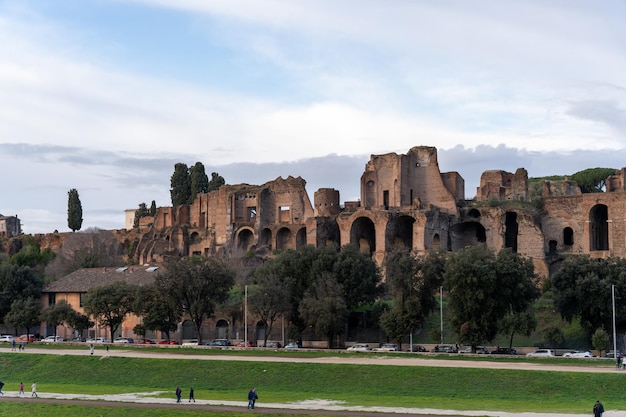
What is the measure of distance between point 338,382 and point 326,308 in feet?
41.4

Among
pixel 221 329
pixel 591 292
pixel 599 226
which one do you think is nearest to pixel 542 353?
pixel 591 292

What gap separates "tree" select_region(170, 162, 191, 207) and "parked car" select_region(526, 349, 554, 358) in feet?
196

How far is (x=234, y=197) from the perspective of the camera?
90000mm

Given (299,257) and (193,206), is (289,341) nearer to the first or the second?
(299,257)

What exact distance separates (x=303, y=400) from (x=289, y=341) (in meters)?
22.4

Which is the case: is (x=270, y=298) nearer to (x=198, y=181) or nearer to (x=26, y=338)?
(x=26, y=338)

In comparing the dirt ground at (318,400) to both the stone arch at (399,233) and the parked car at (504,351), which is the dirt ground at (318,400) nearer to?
the parked car at (504,351)

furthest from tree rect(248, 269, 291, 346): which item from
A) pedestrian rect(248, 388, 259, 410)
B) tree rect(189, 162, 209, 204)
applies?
tree rect(189, 162, 209, 204)

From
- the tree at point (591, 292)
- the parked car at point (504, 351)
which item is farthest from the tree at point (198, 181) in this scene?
the parked car at point (504, 351)

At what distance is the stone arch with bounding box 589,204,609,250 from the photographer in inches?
2795

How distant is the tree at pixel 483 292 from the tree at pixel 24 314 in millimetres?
29423

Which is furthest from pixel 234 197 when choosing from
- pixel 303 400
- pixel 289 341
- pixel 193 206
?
pixel 303 400

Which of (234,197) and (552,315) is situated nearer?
(552,315)

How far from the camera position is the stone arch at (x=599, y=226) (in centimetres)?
7100
